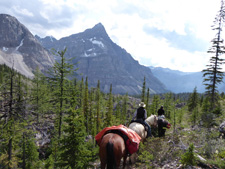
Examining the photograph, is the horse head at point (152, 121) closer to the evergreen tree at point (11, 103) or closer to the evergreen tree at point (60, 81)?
the evergreen tree at point (60, 81)

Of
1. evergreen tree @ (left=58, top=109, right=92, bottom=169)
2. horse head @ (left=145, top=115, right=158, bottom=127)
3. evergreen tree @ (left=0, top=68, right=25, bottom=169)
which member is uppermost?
evergreen tree @ (left=0, top=68, right=25, bottom=169)

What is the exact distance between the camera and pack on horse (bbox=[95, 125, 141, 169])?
5.55m

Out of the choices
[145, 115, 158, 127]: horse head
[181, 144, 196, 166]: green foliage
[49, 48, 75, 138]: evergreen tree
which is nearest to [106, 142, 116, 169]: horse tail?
[181, 144, 196, 166]: green foliage

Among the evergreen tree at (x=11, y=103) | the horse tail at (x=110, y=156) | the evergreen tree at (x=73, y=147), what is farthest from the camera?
A: the evergreen tree at (x=73, y=147)

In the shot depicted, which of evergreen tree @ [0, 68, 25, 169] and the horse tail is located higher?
evergreen tree @ [0, 68, 25, 169]

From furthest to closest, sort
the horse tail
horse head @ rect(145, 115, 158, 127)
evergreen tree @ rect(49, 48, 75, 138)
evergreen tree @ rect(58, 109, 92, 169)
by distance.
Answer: evergreen tree @ rect(49, 48, 75, 138) → horse head @ rect(145, 115, 158, 127) → evergreen tree @ rect(58, 109, 92, 169) → the horse tail

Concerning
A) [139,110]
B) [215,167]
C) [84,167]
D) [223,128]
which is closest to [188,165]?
[215,167]

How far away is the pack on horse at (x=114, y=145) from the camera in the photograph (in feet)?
18.2

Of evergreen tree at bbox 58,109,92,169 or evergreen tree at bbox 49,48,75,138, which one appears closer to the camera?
evergreen tree at bbox 58,109,92,169

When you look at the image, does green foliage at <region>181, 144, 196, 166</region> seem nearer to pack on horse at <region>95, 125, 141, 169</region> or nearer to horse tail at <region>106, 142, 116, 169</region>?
pack on horse at <region>95, 125, 141, 169</region>

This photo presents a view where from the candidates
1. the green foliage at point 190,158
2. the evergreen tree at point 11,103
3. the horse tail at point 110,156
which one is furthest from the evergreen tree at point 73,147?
the green foliage at point 190,158

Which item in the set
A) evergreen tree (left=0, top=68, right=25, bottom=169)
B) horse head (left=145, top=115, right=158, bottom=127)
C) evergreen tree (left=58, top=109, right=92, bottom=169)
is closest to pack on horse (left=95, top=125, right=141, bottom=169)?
evergreen tree (left=58, top=109, right=92, bottom=169)

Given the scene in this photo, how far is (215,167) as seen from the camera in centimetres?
597

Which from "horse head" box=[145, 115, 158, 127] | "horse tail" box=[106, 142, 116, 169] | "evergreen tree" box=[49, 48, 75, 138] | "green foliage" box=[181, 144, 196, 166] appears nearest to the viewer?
"horse tail" box=[106, 142, 116, 169]
